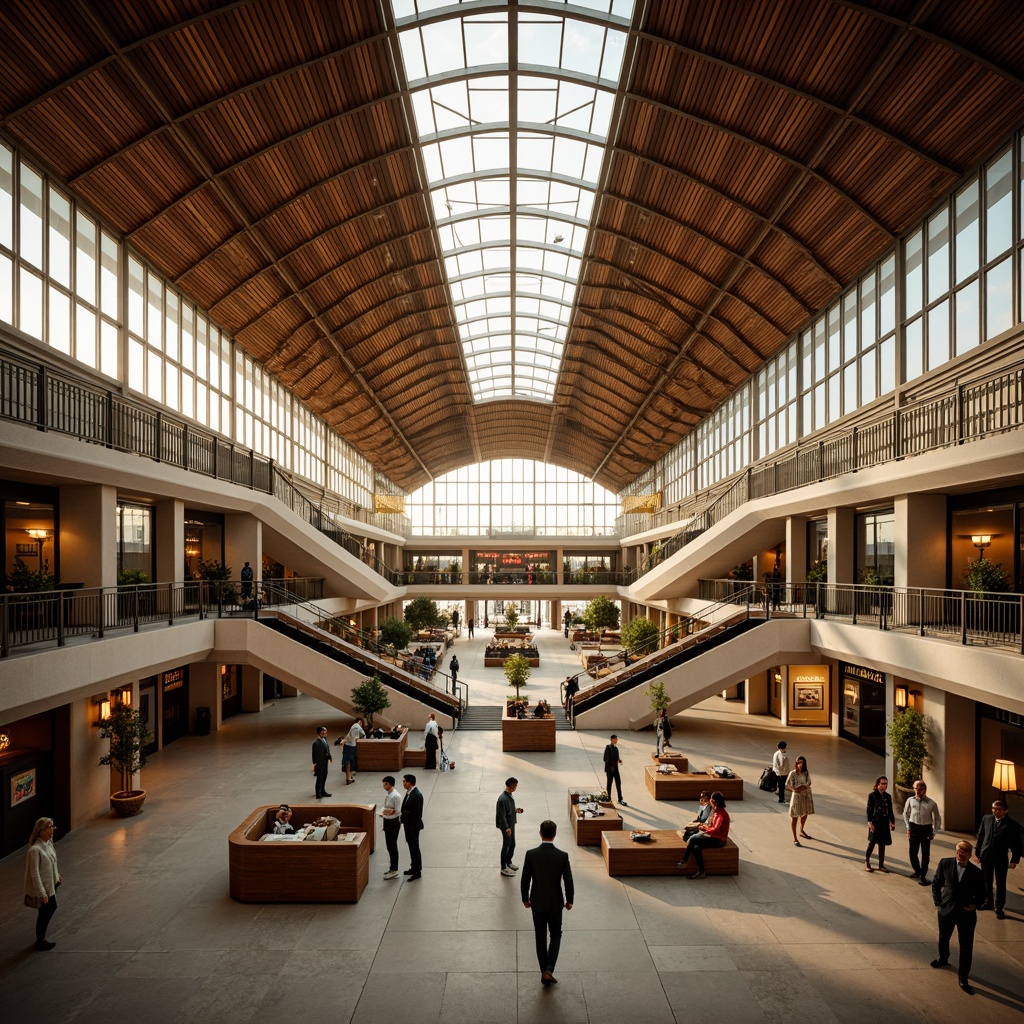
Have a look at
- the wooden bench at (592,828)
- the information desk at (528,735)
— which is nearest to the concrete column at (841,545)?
the information desk at (528,735)

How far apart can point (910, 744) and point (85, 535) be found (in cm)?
1710

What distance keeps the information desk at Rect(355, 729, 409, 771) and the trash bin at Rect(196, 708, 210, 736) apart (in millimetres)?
7171

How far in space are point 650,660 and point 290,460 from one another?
61.6ft

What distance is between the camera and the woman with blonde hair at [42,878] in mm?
8930

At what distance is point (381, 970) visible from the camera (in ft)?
28.0

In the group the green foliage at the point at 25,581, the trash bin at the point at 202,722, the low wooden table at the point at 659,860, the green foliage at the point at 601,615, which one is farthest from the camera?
the green foliage at the point at 601,615

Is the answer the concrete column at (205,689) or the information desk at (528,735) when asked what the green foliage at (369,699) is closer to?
the information desk at (528,735)

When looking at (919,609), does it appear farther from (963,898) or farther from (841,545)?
(963,898)

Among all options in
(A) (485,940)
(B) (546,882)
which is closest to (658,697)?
(A) (485,940)

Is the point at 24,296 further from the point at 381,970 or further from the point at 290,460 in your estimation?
the point at 290,460

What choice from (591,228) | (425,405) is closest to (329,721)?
(591,228)

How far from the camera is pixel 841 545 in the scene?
1911 cm

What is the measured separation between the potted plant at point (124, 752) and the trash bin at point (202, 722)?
7.57 meters

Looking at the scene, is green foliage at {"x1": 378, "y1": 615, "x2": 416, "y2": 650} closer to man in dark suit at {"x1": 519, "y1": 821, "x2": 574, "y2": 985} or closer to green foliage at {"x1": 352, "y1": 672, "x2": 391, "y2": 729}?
green foliage at {"x1": 352, "y1": 672, "x2": 391, "y2": 729}
